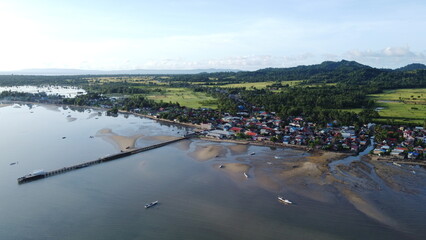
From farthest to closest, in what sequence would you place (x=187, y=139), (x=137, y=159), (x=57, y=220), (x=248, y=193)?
(x=187, y=139) < (x=137, y=159) < (x=248, y=193) < (x=57, y=220)

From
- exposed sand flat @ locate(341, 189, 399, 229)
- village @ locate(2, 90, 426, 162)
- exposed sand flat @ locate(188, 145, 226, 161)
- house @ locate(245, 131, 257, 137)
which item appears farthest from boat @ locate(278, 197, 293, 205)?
house @ locate(245, 131, 257, 137)

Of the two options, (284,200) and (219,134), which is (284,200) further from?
(219,134)

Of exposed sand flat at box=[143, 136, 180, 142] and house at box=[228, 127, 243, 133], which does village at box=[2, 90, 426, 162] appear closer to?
house at box=[228, 127, 243, 133]

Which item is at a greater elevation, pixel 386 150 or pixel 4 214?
pixel 386 150

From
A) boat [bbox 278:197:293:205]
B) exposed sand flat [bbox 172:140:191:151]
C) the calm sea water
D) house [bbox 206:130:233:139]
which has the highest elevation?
house [bbox 206:130:233:139]

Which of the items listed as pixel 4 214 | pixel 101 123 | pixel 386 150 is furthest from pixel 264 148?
pixel 101 123

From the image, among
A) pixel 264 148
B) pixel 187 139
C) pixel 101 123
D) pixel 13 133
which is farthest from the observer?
pixel 101 123

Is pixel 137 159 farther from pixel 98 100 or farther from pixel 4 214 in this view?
pixel 98 100
